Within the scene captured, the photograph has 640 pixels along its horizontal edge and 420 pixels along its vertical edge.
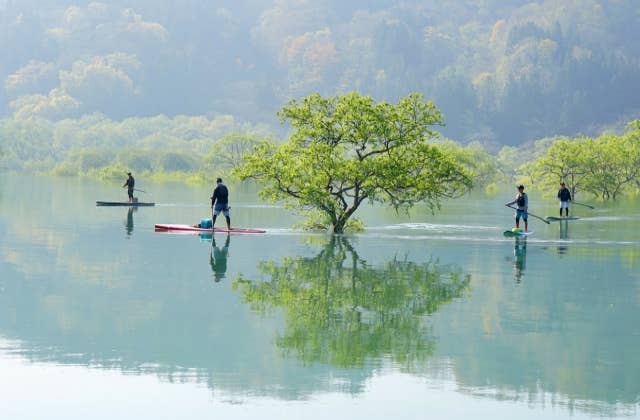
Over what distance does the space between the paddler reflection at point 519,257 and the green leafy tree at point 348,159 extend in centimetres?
377

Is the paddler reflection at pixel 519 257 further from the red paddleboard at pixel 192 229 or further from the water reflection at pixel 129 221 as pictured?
the water reflection at pixel 129 221

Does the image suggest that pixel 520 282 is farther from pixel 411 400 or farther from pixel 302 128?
pixel 302 128

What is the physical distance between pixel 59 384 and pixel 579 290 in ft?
49.3

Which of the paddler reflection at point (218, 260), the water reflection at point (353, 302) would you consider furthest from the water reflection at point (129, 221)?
the water reflection at point (353, 302)

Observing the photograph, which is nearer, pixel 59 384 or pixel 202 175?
pixel 59 384

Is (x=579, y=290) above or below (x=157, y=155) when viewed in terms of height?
below

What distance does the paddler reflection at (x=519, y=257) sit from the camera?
32.6 m

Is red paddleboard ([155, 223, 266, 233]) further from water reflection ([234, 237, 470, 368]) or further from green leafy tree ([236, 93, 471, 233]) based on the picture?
water reflection ([234, 237, 470, 368])

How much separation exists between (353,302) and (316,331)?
4.20m

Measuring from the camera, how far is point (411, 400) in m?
16.9

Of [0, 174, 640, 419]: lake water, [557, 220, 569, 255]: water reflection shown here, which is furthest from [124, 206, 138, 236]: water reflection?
[557, 220, 569, 255]: water reflection

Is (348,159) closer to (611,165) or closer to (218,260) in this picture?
(218,260)

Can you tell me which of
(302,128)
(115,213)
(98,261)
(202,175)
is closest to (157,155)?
(202,175)

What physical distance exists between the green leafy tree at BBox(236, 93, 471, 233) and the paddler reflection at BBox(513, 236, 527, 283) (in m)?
3.77
